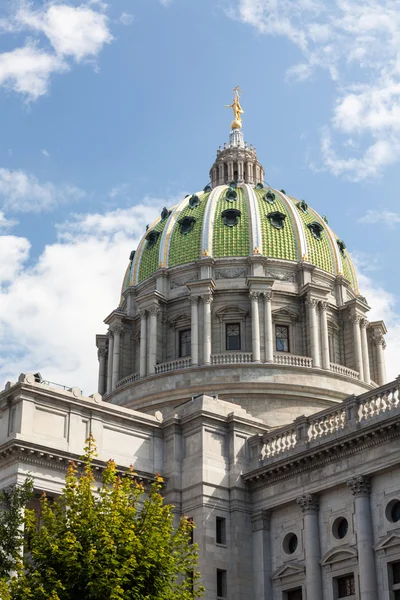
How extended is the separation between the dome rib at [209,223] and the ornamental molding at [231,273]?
5.83ft

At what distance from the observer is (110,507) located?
33688 mm

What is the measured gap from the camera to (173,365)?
64625 mm

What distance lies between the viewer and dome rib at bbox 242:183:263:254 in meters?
69.4

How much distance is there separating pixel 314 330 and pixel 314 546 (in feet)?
79.0

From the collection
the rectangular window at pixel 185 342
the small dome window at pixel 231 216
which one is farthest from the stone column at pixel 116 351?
the small dome window at pixel 231 216

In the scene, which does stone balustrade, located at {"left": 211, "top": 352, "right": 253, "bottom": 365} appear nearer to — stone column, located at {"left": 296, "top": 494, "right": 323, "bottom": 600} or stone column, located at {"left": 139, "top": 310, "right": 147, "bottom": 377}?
stone column, located at {"left": 139, "top": 310, "right": 147, "bottom": 377}

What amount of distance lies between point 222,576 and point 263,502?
4.00m

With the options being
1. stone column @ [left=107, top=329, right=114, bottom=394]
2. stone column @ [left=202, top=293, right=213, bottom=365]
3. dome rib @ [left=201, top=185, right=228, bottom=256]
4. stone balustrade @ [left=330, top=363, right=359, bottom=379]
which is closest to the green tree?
stone column @ [left=202, top=293, right=213, bottom=365]

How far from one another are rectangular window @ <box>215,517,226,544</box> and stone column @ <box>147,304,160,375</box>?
19434mm

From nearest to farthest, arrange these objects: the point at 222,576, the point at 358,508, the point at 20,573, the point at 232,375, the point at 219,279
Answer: the point at 20,573 < the point at 358,508 < the point at 222,576 < the point at 232,375 < the point at 219,279

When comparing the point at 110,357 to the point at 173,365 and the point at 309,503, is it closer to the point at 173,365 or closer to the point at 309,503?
the point at 173,365

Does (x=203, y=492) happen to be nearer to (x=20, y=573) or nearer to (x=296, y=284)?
(x=20, y=573)

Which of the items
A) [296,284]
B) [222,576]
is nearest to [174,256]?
[296,284]

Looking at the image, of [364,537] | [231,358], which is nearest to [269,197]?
[231,358]
